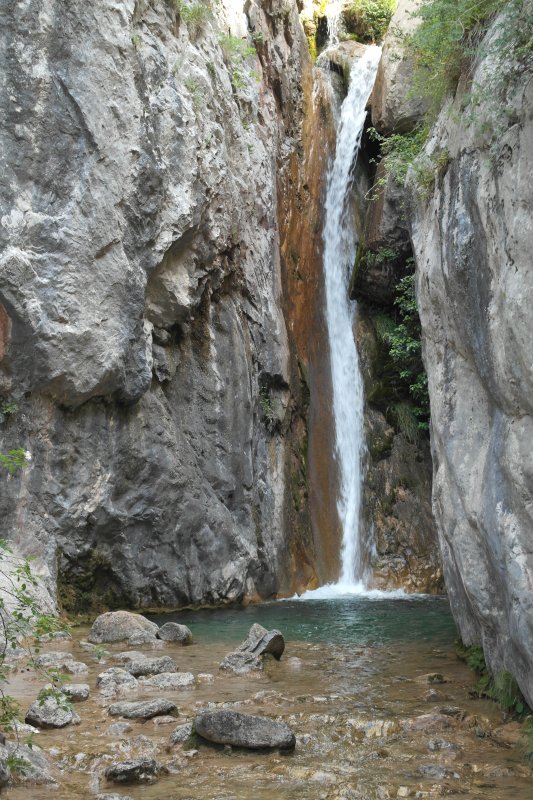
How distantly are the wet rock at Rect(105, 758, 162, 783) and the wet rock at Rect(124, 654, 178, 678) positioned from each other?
278 cm

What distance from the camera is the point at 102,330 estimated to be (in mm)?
11094

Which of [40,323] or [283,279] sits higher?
[283,279]

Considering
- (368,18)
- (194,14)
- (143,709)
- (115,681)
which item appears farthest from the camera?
(368,18)

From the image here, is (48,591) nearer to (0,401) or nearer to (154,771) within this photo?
(0,401)

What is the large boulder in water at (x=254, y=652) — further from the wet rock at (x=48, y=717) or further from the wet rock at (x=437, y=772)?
the wet rock at (x=437, y=772)

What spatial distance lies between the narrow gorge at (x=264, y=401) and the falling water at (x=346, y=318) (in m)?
0.07

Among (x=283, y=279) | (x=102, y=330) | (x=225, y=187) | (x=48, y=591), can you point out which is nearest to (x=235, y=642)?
(x=48, y=591)

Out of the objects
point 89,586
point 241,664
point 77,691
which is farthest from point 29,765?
point 89,586

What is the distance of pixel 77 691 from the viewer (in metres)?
6.35

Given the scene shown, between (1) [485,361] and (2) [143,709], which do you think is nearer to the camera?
(1) [485,361]

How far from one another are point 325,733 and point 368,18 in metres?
21.1

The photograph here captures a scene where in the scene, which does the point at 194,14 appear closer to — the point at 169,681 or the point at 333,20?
the point at 333,20

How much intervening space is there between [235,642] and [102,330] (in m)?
4.72

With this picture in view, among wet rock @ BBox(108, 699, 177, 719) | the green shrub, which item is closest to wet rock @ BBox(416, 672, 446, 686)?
wet rock @ BBox(108, 699, 177, 719)
